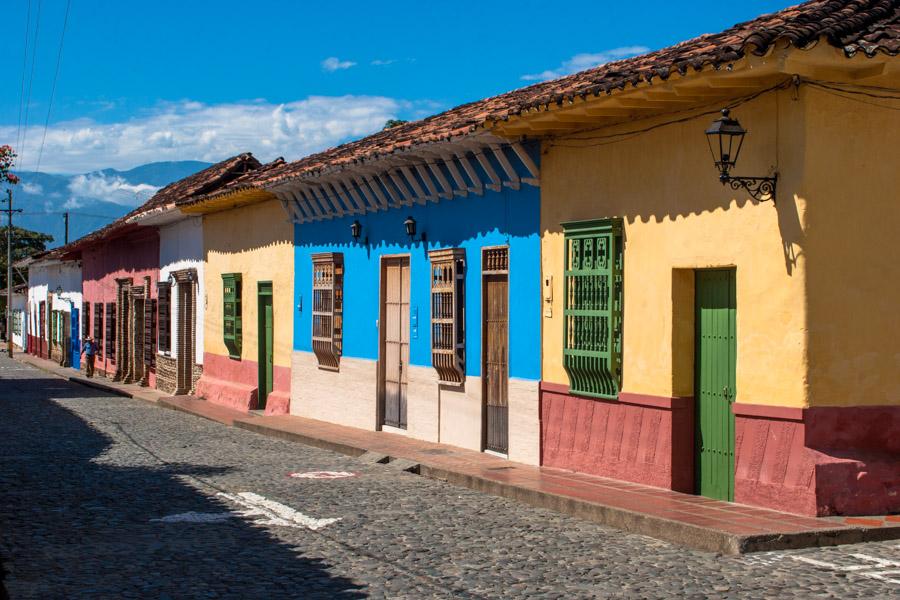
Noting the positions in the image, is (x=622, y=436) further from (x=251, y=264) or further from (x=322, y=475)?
(x=251, y=264)

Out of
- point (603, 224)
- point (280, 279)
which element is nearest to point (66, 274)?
point (280, 279)

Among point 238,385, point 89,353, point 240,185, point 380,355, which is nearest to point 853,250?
point 380,355

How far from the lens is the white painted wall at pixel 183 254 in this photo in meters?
24.3

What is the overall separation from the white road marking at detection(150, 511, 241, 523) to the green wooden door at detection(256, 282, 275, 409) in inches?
428

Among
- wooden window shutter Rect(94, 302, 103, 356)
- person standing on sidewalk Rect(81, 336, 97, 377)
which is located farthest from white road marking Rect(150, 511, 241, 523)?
wooden window shutter Rect(94, 302, 103, 356)

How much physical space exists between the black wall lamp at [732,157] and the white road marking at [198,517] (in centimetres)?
467

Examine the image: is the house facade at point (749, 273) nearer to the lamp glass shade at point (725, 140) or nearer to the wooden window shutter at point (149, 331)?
the lamp glass shade at point (725, 140)

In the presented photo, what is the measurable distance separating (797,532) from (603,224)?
3.89 m

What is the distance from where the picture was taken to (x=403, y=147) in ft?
45.6

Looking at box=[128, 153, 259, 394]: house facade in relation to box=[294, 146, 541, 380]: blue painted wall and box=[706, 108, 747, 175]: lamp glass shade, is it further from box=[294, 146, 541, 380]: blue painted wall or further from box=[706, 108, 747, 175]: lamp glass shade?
box=[706, 108, 747, 175]: lamp glass shade

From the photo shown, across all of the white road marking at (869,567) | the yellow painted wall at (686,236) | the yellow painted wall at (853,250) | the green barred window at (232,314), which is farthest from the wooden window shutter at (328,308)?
the white road marking at (869,567)

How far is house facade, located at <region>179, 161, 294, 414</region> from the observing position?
1969 centimetres

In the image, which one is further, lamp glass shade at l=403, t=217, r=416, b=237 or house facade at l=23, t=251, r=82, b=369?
house facade at l=23, t=251, r=82, b=369

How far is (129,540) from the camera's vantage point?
838 cm
